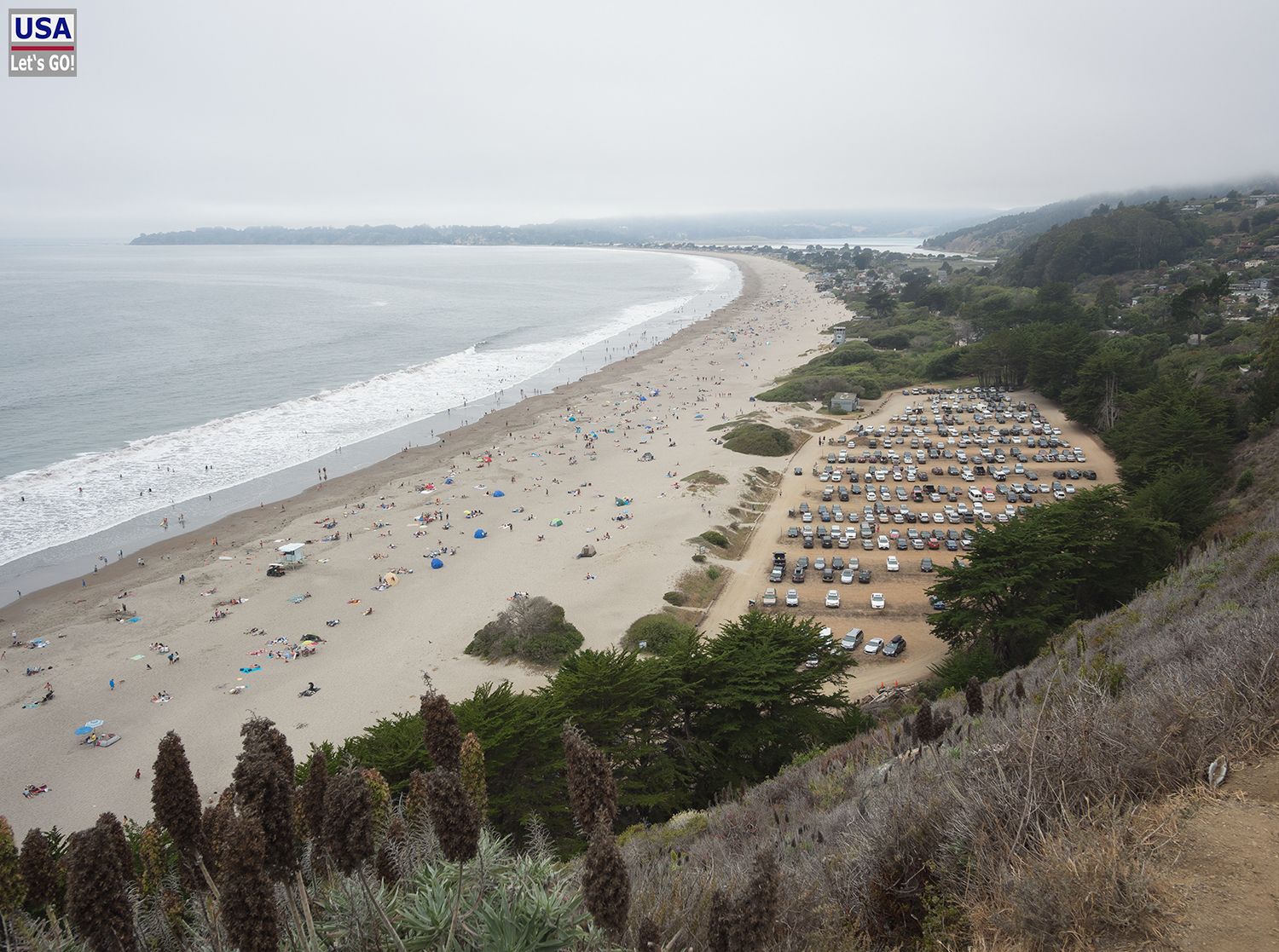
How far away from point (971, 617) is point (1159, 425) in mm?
21972

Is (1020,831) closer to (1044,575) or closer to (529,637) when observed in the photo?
(1044,575)

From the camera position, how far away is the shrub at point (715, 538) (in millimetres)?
33219

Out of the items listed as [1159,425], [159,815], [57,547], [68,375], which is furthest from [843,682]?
[68,375]

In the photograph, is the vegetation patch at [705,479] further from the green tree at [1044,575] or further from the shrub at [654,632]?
the green tree at [1044,575]

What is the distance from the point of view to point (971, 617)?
69.2 ft

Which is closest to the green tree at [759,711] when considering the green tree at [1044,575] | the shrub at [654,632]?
the green tree at [1044,575]

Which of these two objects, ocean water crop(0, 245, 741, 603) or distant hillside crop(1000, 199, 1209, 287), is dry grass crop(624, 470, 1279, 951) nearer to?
ocean water crop(0, 245, 741, 603)

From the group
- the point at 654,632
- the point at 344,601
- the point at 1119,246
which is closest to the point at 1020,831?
the point at 654,632

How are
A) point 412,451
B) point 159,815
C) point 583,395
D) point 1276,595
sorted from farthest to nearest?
point 583,395 < point 412,451 < point 1276,595 < point 159,815

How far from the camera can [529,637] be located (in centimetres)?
2527

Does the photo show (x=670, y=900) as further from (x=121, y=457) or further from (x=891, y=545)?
(x=121, y=457)

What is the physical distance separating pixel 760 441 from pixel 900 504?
11.3 meters

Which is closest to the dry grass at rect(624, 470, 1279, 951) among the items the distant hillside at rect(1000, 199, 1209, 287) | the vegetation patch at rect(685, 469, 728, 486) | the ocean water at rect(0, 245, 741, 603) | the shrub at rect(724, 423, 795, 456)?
the vegetation patch at rect(685, 469, 728, 486)

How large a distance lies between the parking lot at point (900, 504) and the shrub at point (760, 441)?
143 cm
